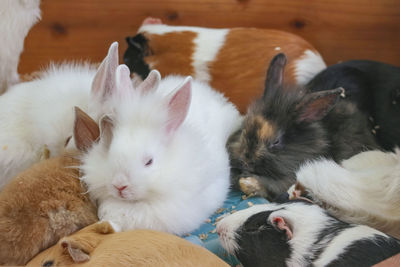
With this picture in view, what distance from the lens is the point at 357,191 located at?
4.70 feet

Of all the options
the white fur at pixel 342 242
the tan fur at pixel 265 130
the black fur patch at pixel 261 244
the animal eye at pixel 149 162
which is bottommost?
the black fur patch at pixel 261 244

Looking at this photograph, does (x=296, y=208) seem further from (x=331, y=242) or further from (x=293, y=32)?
(x=293, y=32)

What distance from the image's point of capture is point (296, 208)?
1.27 m

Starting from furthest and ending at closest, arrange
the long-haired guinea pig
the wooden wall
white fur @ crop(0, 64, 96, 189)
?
the wooden wall < the long-haired guinea pig < white fur @ crop(0, 64, 96, 189)

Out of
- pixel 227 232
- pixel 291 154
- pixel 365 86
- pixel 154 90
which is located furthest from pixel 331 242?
pixel 365 86

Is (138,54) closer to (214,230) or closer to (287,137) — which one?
(287,137)

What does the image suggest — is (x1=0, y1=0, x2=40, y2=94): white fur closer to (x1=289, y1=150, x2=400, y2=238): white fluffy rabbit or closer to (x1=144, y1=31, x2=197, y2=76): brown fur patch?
(x1=144, y1=31, x2=197, y2=76): brown fur patch

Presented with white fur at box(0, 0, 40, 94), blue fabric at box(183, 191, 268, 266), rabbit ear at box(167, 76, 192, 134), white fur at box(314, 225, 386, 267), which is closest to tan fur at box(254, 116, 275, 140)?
blue fabric at box(183, 191, 268, 266)

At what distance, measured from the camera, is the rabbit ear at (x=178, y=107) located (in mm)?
1302

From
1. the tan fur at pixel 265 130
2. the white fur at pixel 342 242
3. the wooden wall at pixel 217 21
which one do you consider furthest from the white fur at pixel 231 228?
the wooden wall at pixel 217 21

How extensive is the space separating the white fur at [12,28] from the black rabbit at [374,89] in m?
1.35

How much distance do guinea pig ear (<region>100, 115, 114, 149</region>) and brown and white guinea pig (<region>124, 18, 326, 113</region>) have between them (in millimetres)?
914

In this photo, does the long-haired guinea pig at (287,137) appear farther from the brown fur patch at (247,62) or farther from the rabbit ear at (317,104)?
→ the brown fur patch at (247,62)

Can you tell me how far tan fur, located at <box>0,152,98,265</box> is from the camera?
1.16 metres
